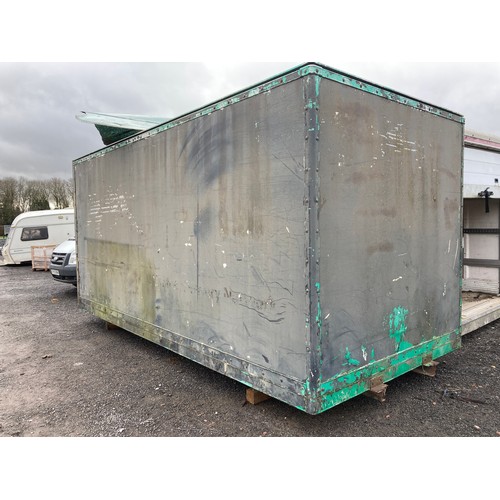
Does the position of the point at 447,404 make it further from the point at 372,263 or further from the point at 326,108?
the point at 326,108

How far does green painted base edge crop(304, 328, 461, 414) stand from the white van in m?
16.3

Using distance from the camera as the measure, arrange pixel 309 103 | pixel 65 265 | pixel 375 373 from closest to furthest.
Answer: pixel 309 103
pixel 375 373
pixel 65 265

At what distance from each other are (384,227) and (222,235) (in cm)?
136

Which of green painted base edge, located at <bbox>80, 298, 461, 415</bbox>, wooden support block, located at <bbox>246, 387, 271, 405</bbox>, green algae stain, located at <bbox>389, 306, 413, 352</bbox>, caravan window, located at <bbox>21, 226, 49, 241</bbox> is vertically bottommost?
wooden support block, located at <bbox>246, 387, 271, 405</bbox>

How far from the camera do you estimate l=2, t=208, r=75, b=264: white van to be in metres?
16.7

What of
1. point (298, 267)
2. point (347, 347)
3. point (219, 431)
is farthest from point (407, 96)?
point (219, 431)

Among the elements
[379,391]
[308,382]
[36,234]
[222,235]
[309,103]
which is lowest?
[379,391]

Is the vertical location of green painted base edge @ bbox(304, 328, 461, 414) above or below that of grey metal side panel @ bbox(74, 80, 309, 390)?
below

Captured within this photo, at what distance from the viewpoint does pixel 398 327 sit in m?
3.28

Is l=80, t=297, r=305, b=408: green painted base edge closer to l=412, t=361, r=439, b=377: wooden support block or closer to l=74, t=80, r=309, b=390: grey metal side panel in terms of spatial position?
l=74, t=80, r=309, b=390: grey metal side panel

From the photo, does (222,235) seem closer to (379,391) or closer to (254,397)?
(254,397)

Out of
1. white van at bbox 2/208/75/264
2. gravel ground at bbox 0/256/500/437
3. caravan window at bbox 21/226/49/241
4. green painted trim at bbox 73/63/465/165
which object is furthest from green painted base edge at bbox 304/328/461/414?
caravan window at bbox 21/226/49/241

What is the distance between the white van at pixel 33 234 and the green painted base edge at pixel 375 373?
16310mm

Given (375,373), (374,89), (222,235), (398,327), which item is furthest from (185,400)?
(374,89)
